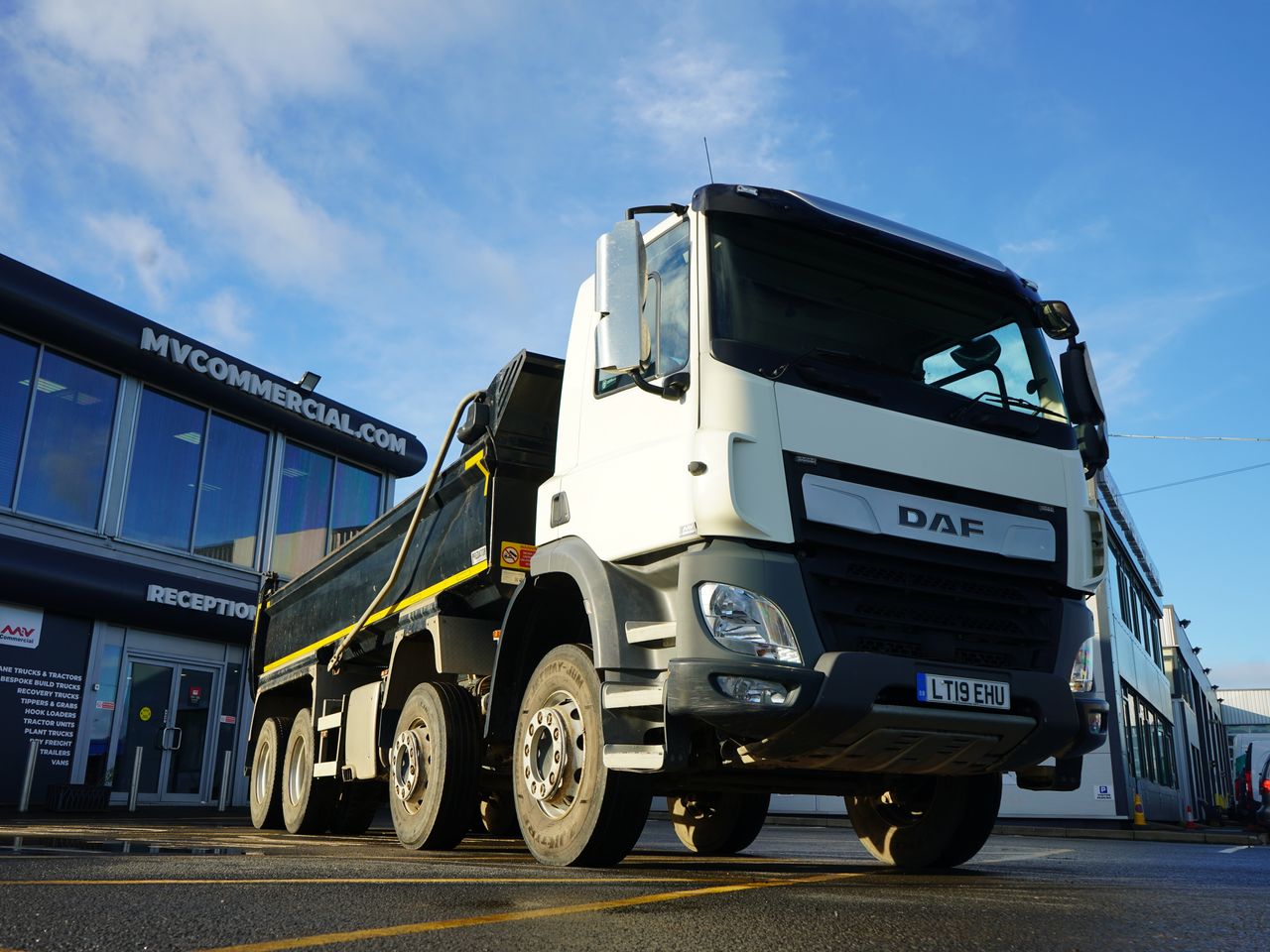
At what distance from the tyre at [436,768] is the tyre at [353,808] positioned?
265cm

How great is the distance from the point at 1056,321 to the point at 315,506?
18339mm

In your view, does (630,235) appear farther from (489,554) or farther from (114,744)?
(114,744)

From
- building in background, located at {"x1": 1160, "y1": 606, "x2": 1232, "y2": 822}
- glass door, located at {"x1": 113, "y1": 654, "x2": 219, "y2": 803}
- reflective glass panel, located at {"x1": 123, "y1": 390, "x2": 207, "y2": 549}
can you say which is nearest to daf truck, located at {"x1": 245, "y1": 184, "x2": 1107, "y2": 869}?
glass door, located at {"x1": 113, "y1": 654, "x2": 219, "y2": 803}

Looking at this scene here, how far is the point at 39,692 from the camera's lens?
16.6 m

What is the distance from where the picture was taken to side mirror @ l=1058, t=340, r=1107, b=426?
222 inches

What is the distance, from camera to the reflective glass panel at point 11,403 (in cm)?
1669

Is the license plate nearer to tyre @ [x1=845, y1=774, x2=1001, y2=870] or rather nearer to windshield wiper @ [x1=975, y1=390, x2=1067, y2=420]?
tyre @ [x1=845, y1=774, x2=1001, y2=870]

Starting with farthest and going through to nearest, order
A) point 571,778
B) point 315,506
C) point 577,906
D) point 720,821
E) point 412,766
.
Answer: point 315,506 < point 720,821 < point 412,766 < point 571,778 < point 577,906

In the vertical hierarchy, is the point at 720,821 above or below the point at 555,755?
below

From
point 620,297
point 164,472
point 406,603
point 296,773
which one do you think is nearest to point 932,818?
point 620,297

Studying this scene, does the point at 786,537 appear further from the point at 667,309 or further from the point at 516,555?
the point at 516,555

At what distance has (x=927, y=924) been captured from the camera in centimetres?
317

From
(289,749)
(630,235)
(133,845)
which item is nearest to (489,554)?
(630,235)

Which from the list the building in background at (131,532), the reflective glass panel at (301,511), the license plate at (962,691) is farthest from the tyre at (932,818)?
the reflective glass panel at (301,511)
